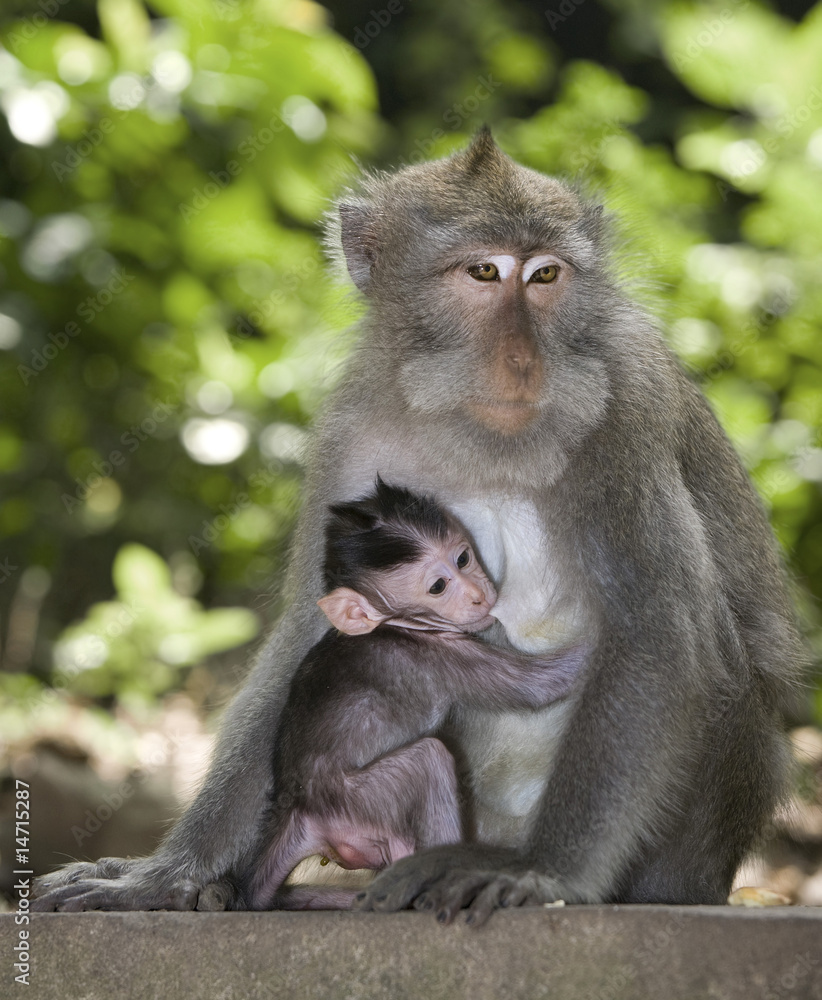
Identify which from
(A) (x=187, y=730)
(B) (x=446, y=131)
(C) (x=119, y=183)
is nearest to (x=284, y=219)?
(B) (x=446, y=131)

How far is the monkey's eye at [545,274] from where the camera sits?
3094 mm

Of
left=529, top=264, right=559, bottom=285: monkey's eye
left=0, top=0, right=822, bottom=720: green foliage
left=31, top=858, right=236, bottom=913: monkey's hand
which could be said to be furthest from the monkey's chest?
left=0, top=0, right=822, bottom=720: green foliage

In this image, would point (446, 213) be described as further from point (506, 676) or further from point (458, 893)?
point (458, 893)

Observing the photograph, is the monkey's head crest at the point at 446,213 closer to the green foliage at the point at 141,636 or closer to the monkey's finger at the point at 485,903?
the monkey's finger at the point at 485,903

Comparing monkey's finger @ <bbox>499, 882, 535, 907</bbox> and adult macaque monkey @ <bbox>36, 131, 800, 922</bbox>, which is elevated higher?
adult macaque monkey @ <bbox>36, 131, 800, 922</bbox>

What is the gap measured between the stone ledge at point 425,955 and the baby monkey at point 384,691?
0.43 m

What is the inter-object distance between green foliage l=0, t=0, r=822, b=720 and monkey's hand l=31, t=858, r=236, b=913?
102 inches

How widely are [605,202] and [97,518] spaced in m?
4.45

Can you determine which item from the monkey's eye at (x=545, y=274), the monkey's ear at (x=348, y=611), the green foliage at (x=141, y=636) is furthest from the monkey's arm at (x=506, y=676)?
the green foliage at (x=141, y=636)

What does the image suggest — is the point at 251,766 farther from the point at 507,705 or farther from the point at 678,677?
the point at 678,677

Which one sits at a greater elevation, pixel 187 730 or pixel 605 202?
pixel 605 202

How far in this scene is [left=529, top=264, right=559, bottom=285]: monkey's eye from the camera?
10.2ft

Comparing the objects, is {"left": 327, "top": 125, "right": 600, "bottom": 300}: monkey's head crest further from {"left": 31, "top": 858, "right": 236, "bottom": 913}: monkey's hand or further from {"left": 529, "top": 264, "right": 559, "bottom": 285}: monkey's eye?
{"left": 31, "top": 858, "right": 236, "bottom": 913}: monkey's hand

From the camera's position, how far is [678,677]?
9.44 ft
